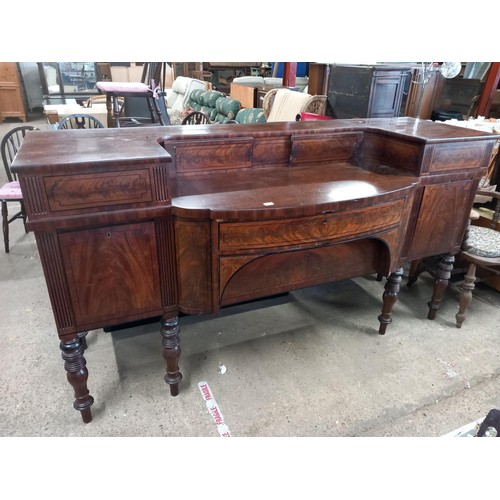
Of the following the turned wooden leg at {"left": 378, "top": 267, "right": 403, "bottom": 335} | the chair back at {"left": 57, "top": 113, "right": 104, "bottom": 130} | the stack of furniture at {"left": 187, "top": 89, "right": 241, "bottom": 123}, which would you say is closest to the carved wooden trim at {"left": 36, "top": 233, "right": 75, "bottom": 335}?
the turned wooden leg at {"left": 378, "top": 267, "right": 403, "bottom": 335}

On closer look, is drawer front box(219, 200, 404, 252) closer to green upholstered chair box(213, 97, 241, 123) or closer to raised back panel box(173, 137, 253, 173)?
raised back panel box(173, 137, 253, 173)

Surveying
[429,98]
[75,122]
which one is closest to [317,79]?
[429,98]

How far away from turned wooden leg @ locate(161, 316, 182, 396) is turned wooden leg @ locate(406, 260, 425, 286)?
1670mm

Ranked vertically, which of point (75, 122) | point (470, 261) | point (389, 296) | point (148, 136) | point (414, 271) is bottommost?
point (414, 271)

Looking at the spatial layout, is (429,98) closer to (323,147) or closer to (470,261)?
(470,261)

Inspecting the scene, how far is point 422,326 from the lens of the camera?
2.37 metres

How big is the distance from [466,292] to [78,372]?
2.02 m

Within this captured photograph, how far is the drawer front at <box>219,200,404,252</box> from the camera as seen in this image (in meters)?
1.46

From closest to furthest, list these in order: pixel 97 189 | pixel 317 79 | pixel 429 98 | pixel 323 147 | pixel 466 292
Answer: pixel 97 189 < pixel 323 147 < pixel 466 292 < pixel 317 79 < pixel 429 98

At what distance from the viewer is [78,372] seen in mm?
1572

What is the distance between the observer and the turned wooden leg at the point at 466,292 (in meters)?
2.23

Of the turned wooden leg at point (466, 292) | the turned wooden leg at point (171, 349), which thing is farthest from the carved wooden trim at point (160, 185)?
the turned wooden leg at point (466, 292)

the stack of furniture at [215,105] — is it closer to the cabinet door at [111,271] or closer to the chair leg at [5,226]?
the chair leg at [5,226]

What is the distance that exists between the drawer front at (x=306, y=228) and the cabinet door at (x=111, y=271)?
29cm
